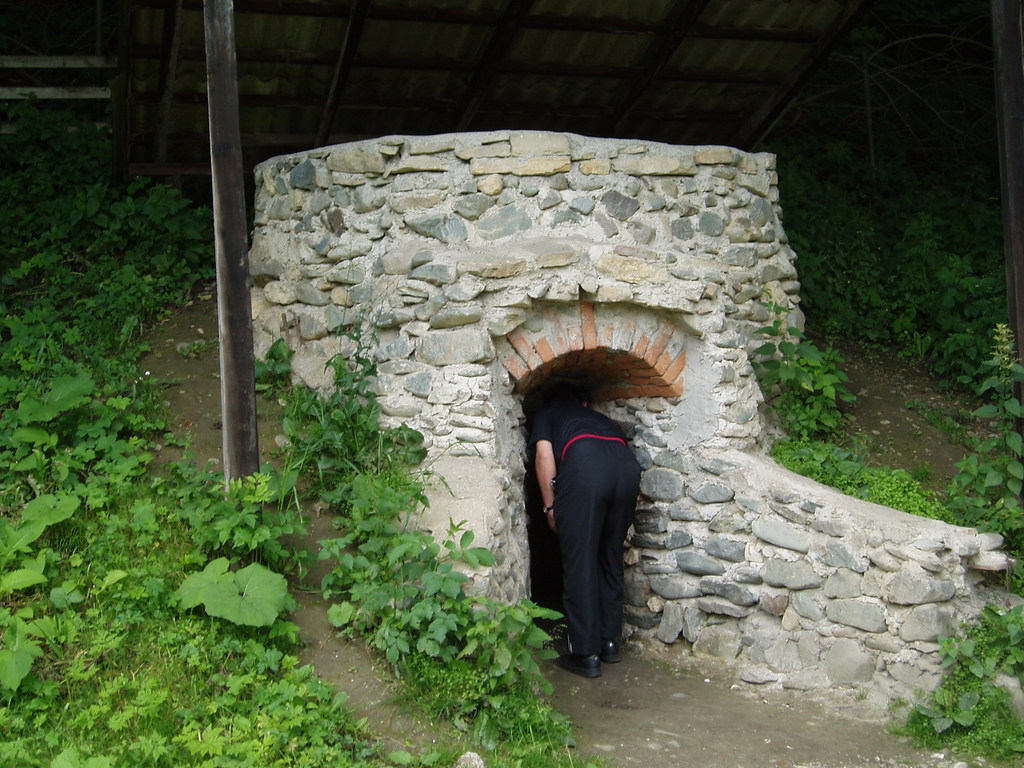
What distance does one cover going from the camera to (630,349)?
17.7 ft

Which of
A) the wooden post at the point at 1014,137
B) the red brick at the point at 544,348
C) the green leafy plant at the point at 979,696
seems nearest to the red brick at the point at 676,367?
the red brick at the point at 544,348

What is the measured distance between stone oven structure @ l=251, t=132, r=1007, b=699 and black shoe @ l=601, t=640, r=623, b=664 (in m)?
0.30

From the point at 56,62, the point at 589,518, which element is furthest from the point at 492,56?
the point at 56,62

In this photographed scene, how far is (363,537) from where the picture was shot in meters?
4.50

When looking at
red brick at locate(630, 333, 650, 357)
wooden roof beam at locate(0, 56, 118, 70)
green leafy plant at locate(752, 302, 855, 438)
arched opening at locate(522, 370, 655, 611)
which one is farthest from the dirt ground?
wooden roof beam at locate(0, 56, 118, 70)

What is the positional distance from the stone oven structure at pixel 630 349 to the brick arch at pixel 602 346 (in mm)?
12

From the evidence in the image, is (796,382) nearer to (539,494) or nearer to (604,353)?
(604,353)

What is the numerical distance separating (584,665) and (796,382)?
2.04 meters

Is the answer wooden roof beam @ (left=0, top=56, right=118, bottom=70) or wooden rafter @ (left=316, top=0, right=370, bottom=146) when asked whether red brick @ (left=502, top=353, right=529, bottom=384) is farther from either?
wooden roof beam @ (left=0, top=56, right=118, bottom=70)

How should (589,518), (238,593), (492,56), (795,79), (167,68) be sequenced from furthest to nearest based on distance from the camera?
1. (795,79)
2. (492,56)
3. (167,68)
4. (589,518)
5. (238,593)

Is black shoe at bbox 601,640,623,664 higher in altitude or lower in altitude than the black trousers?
lower

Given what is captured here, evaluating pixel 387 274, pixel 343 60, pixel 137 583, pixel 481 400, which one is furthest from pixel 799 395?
pixel 137 583

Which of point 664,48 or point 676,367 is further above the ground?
point 664,48

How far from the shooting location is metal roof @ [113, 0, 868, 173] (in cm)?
575
